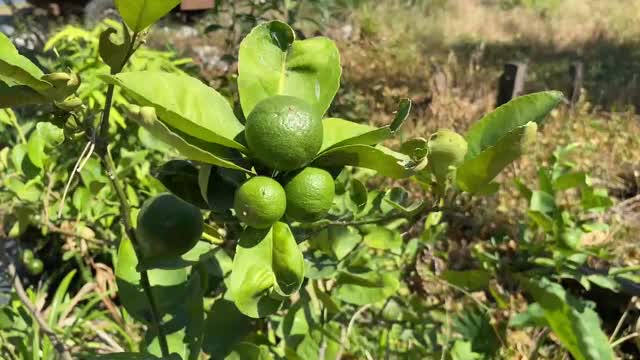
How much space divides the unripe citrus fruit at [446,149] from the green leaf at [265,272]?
0.54 ft

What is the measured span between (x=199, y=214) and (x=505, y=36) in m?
6.18

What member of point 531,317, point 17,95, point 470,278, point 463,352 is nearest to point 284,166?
point 17,95

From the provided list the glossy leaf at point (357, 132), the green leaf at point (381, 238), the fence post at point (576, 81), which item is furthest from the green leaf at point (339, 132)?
the fence post at point (576, 81)

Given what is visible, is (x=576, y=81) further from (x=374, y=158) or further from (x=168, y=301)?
(x=374, y=158)

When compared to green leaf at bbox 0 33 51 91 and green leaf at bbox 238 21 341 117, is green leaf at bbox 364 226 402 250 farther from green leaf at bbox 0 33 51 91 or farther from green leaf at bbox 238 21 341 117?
green leaf at bbox 0 33 51 91

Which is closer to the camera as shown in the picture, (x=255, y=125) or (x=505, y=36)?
(x=255, y=125)

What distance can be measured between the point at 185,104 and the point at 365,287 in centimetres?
54

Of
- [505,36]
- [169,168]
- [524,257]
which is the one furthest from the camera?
[505,36]

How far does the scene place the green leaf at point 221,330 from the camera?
33.4 inches

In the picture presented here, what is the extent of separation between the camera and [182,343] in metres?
0.87

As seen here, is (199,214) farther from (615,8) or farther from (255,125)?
(615,8)

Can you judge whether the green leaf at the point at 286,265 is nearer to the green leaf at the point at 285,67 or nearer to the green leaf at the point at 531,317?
the green leaf at the point at 285,67

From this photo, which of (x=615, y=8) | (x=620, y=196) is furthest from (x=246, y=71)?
(x=615, y=8)

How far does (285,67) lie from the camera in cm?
65
